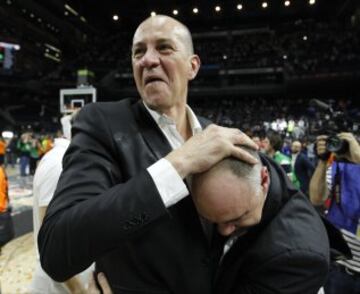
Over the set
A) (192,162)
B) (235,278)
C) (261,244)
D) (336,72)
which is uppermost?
(336,72)

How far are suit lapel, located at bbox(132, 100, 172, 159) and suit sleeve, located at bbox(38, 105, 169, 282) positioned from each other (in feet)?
0.53

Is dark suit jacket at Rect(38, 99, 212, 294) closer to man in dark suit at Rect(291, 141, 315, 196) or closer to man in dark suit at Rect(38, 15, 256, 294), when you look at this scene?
man in dark suit at Rect(38, 15, 256, 294)

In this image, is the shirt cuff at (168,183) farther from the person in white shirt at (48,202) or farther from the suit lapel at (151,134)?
the person in white shirt at (48,202)

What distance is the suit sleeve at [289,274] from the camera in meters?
0.90

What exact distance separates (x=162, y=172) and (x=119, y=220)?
143mm

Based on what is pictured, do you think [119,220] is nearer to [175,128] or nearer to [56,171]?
[175,128]

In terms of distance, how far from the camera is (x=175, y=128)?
117cm

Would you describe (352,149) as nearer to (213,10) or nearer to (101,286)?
(101,286)

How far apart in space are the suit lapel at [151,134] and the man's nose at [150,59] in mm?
140

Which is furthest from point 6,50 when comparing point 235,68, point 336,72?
point 336,72

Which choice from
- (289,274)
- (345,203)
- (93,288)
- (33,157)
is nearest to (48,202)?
(93,288)

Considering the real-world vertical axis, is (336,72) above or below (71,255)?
above

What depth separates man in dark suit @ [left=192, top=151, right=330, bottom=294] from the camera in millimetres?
855

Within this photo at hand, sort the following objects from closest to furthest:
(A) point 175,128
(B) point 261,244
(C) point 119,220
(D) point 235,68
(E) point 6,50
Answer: (C) point 119,220 → (B) point 261,244 → (A) point 175,128 → (E) point 6,50 → (D) point 235,68
